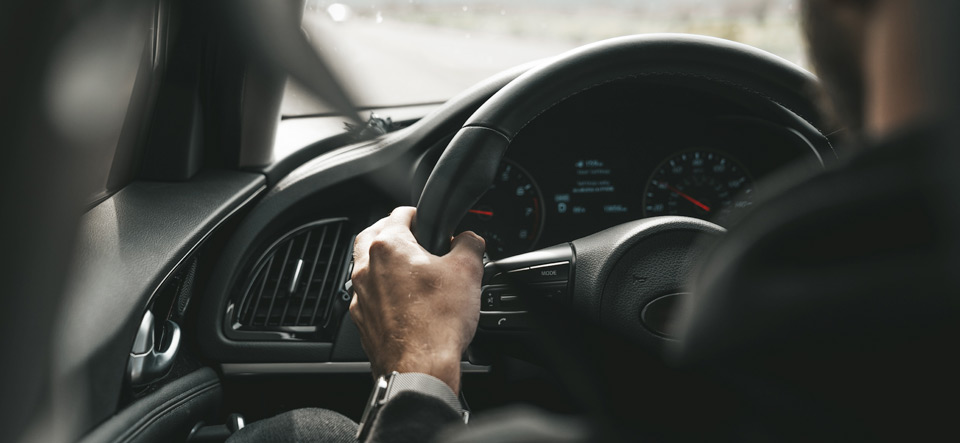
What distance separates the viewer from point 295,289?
2.07 metres

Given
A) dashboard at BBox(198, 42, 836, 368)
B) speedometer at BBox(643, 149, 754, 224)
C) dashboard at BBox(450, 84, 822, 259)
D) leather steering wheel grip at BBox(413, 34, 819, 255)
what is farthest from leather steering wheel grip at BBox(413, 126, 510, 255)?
speedometer at BBox(643, 149, 754, 224)

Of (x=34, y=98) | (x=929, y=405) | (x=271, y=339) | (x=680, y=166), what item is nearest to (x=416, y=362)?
(x=34, y=98)

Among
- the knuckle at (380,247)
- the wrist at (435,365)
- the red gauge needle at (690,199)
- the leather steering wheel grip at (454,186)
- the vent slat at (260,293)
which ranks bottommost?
the wrist at (435,365)

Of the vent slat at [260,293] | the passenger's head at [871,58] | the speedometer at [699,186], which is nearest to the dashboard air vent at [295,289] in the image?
the vent slat at [260,293]

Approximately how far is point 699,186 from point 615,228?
688mm

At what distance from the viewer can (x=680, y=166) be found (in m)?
2.21

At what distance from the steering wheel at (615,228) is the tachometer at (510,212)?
526 mm

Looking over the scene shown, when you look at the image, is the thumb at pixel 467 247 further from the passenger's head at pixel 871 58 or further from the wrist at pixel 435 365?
the passenger's head at pixel 871 58

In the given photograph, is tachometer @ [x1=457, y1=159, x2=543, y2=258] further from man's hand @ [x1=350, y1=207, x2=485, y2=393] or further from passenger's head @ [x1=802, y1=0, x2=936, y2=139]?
passenger's head @ [x1=802, y1=0, x2=936, y2=139]

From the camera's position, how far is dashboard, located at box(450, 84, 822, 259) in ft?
7.14

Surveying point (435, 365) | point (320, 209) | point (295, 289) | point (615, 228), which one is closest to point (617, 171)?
point (615, 228)

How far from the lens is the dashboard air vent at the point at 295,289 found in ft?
6.82

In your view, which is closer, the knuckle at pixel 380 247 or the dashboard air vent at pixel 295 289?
the knuckle at pixel 380 247

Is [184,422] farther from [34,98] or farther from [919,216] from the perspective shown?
[919,216]
